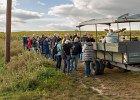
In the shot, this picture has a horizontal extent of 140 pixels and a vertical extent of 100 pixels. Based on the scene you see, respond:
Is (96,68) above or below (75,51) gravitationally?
below

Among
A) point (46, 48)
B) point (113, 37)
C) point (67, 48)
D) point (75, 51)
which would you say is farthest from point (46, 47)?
point (113, 37)

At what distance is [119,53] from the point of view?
49.5 feet

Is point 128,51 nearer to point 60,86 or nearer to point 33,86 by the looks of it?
point 60,86

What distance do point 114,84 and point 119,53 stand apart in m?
1.24

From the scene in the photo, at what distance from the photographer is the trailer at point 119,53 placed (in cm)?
1445

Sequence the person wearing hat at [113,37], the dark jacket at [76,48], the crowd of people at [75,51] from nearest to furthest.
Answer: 1. the person wearing hat at [113,37]
2. the crowd of people at [75,51]
3. the dark jacket at [76,48]

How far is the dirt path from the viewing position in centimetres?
1311

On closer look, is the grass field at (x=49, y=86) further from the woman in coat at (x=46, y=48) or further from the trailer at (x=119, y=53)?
the woman in coat at (x=46, y=48)

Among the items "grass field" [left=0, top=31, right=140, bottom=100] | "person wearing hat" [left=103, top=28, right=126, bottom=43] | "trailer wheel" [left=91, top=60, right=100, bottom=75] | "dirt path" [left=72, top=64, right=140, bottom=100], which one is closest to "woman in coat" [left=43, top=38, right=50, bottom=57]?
"grass field" [left=0, top=31, right=140, bottom=100]

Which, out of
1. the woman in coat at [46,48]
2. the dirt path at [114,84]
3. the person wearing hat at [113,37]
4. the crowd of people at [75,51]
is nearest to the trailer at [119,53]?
the person wearing hat at [113,37]

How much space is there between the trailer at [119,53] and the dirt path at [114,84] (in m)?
0.65

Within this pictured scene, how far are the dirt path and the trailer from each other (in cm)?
65

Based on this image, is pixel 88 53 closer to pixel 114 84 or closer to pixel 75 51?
pixel 75 51

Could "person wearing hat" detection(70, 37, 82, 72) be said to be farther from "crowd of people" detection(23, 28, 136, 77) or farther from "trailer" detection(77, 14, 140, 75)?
"trailer" detection(77, 14, 140, 75)
